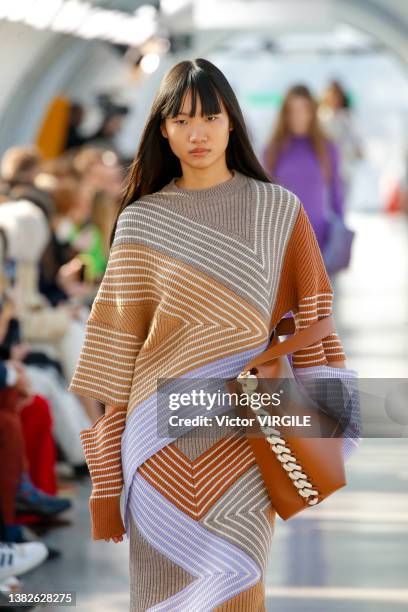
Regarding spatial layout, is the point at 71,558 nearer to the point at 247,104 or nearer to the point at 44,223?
the point at 44,223

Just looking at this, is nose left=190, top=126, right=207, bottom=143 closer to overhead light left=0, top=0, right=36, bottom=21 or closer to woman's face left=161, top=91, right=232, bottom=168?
woman's face left=161, top=91, right=232, bottom=168

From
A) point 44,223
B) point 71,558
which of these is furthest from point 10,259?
point 71,558

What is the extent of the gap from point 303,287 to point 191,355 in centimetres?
28

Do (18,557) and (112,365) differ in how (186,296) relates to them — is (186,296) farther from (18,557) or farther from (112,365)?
(18,557)

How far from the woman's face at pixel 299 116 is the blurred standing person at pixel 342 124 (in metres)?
12.1

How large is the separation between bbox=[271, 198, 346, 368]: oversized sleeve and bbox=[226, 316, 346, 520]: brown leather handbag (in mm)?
73

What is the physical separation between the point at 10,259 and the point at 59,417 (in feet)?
2.50

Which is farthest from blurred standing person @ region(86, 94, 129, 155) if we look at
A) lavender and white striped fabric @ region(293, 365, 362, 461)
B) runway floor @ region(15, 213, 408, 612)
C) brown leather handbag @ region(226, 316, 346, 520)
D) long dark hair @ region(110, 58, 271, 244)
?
brown leather handbag @ region(226, 316, 346, 520)

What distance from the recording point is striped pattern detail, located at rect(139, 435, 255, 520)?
10.0ft

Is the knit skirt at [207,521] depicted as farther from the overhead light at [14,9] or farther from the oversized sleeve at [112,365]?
the overhead light at [14,9]

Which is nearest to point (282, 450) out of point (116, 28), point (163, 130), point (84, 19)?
point (163, 130)

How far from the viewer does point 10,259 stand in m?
6.53

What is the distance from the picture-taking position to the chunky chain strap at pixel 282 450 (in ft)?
9.73

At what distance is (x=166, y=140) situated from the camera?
3262 millimetres
